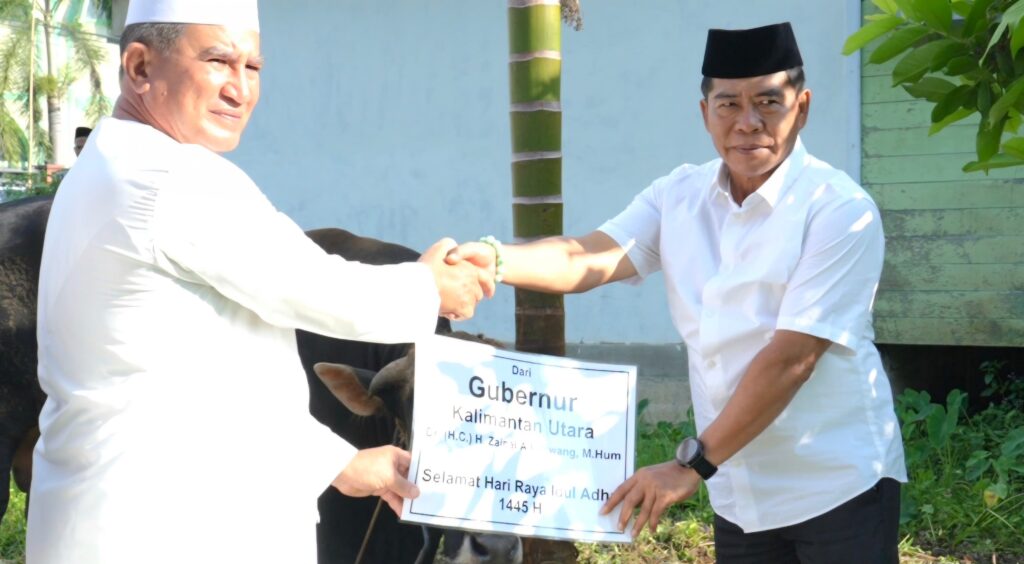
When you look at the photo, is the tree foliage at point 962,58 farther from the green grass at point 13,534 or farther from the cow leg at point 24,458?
the green grass at point 13,534

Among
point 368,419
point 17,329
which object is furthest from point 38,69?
point 368,419

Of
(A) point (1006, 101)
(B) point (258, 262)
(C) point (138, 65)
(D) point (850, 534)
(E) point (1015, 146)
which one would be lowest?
(D) point (850, 534)

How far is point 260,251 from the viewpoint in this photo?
7.14 ft

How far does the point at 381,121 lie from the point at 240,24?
22.6 ft

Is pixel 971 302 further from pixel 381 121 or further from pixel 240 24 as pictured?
pixel 240 24

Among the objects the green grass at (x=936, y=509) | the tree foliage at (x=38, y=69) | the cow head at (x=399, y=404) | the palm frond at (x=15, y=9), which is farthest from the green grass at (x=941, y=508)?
the palm frond at (x=15, y=9)

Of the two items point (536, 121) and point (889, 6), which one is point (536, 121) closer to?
point (536, 121)

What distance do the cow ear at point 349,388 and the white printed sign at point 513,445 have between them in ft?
3.68

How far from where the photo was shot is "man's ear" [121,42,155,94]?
7.53 ft

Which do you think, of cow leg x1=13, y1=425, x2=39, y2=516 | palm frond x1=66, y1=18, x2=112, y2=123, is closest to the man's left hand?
cow leg x1=13, y1=425, x2=39, y2=516

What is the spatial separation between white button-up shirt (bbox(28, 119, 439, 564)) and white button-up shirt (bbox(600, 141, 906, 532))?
107cm

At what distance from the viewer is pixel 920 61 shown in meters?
2.78

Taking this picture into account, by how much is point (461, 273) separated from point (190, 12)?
2.99 feet

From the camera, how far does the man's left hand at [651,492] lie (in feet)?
9.57
